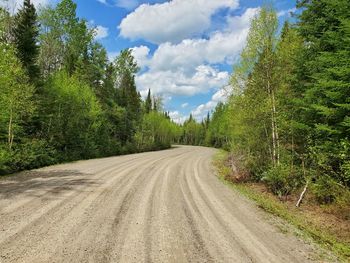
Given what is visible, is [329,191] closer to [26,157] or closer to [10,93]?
[26,157]

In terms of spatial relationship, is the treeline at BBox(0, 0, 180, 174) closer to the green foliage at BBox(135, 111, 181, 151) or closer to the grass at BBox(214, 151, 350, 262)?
the green foliage at BBox(135, 111, 181, 151)

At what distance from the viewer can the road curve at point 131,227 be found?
19.6ft

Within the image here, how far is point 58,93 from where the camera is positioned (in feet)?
86.3

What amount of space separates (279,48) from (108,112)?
1137 inches

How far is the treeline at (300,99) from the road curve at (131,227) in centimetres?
344

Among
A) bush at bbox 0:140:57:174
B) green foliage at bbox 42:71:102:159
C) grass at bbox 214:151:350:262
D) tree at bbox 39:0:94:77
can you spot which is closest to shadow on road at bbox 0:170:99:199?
bush at bbox 0:140:57:174

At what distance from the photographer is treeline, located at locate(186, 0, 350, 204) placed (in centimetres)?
1049

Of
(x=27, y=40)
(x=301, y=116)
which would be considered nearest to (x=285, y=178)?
(x=301, y=116)

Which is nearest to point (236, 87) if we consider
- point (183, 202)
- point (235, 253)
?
point (183, 202)

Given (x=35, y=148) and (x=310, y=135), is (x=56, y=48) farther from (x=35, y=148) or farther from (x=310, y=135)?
(x=310, y=135)

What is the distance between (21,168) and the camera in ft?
57.0

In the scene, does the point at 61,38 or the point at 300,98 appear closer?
the point at 300,98

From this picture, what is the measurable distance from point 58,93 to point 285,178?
72.0ft

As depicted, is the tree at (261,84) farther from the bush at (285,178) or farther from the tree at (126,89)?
the tree at (126,89)
